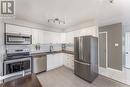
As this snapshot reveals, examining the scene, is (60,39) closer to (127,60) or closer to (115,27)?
(115,27)

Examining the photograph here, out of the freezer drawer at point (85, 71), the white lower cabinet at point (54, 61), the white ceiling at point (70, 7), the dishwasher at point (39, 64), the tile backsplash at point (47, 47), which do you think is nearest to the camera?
the white ceiling at point (70, 7)

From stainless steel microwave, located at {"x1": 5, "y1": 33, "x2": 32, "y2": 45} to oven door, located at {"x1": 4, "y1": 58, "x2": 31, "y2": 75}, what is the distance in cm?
66

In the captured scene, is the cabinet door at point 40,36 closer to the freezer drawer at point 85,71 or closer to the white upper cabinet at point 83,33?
the white upper cabinet at point 83,33

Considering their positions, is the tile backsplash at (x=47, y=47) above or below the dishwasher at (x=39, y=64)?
above

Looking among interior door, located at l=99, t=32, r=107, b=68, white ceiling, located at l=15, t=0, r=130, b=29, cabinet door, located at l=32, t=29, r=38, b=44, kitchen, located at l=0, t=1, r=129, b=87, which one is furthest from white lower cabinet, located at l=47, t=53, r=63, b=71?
white ceiling, located at l=15, t=0, r=130, b=29

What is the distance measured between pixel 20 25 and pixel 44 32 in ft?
4.21

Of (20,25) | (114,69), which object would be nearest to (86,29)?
(114,69)

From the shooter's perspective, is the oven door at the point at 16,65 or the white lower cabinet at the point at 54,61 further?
the white lower cabinet at the point at 54,61

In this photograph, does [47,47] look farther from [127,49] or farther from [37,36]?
[127,49]

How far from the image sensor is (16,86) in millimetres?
1160

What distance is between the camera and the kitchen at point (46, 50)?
2926mm

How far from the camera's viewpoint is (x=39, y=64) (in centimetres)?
397

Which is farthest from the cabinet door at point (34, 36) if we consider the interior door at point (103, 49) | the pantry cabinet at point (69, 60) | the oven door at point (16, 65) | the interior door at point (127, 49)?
the interior door at point (127, 49)

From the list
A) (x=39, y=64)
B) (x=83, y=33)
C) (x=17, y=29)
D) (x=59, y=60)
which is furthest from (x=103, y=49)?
(x=17, y=29)
